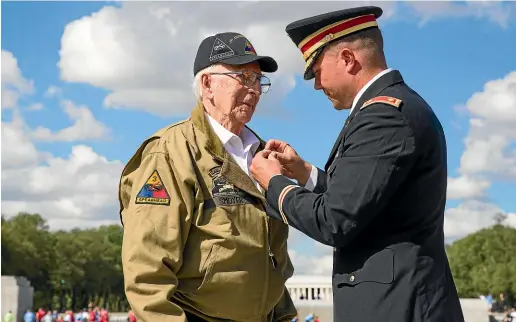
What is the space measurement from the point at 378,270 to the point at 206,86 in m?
2.03

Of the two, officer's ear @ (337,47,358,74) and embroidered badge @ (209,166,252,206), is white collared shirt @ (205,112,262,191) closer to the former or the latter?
embroidered badge @ (209,166,252,206)

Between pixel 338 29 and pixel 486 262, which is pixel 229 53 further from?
pixel 486 262

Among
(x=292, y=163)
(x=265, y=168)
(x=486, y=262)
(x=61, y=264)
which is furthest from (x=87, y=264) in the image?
(x=265, y=168)

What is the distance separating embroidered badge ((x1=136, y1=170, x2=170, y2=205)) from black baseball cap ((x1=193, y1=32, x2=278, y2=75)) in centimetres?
90

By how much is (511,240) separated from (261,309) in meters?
92.0

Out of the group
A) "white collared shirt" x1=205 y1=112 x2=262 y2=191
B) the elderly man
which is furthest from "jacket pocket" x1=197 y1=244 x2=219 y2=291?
"white collared shirt" x1=205 y1=112 x2=262 y2=191

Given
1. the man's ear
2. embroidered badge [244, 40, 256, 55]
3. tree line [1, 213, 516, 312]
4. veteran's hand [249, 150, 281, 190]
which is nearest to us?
the man's ear

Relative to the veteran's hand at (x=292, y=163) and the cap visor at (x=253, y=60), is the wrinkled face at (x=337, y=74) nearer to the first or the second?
the veteran's hand at (x=292, y=163)

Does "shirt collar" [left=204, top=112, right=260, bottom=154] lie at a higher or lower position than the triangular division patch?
lower

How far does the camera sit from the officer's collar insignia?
4211mm

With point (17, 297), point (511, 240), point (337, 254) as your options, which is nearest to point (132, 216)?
point (337, 254)

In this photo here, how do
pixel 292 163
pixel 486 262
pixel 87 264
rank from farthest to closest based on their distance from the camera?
pixel 87 264 < pixel 486 262 < pixel 292 163

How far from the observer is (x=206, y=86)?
5527 millimetres

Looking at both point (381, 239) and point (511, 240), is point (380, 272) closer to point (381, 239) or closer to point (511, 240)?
point (381, 239)
